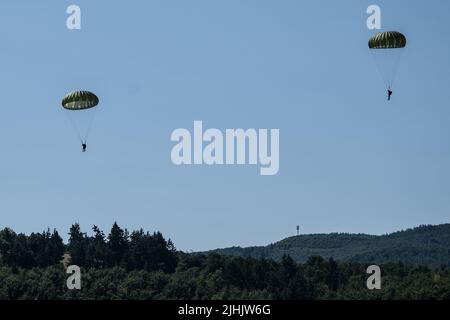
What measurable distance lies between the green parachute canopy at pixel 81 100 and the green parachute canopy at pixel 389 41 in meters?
34.2

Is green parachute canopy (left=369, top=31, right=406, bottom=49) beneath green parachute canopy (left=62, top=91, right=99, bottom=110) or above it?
above

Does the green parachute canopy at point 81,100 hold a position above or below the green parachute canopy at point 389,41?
below

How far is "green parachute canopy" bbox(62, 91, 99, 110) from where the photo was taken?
536 feet

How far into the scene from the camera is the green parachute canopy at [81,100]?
163250mm

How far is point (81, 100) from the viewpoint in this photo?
6437 inches

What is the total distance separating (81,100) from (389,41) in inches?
1488

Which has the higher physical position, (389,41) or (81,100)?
(389,41)

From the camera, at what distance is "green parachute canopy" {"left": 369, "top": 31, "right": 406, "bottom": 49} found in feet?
530

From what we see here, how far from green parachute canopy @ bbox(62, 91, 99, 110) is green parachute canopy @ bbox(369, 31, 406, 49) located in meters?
34.2

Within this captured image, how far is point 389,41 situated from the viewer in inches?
6368

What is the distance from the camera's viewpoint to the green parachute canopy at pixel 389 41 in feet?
530
